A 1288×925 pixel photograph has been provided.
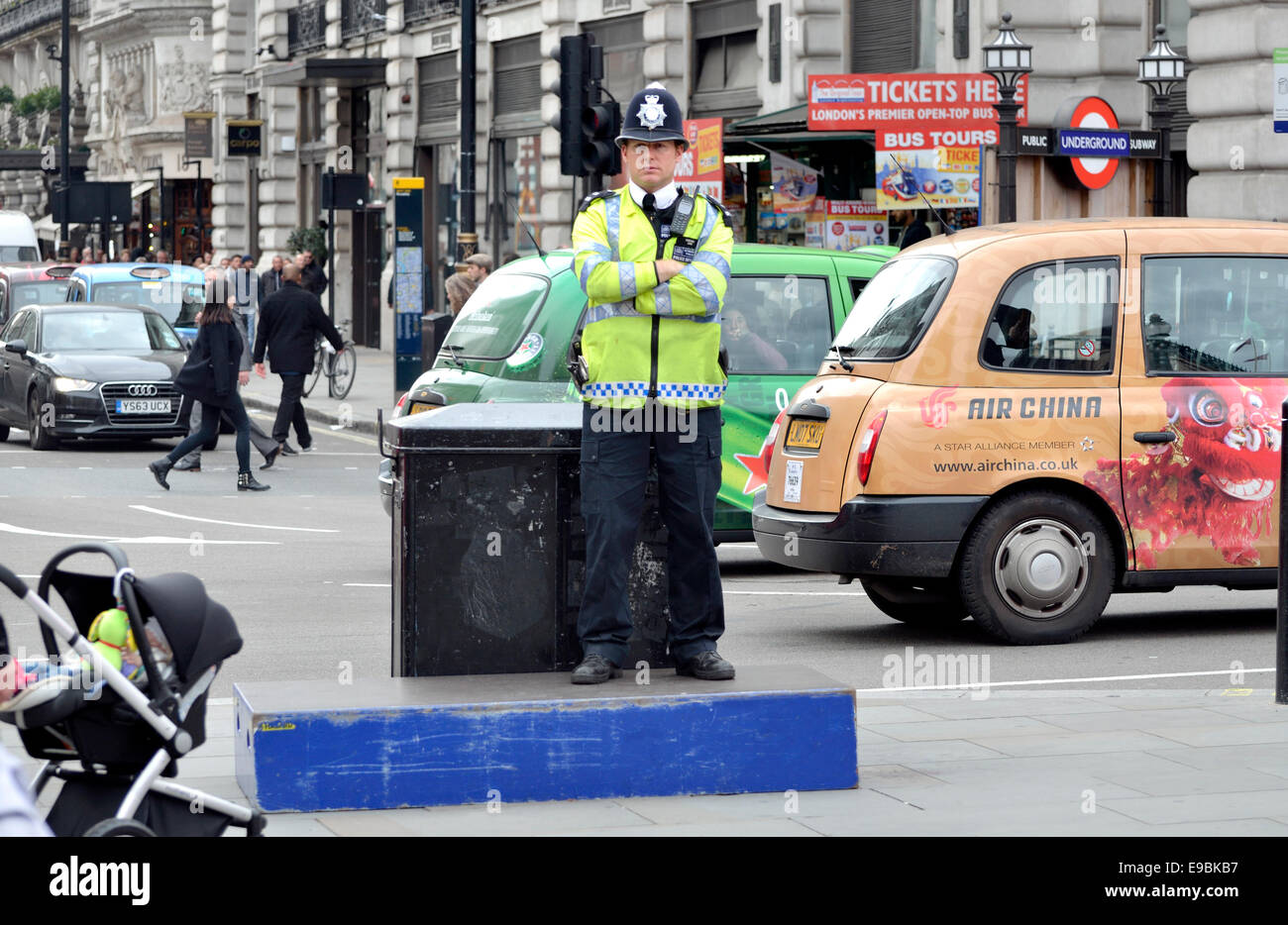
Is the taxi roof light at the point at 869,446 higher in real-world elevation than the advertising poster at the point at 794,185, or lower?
lower

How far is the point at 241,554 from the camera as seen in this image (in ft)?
42.2

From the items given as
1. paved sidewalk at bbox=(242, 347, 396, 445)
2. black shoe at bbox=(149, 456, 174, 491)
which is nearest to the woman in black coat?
black shoe at bbox=(149, 456, 174, 491)

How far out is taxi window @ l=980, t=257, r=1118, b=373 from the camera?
30.8 ft

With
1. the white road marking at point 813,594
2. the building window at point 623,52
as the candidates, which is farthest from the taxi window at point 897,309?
the building window at point 623,52

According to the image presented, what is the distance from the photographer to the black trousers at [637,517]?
6.43m

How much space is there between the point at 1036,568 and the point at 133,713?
18.1 feet

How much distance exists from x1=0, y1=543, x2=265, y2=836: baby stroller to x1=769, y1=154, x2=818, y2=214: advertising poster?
19923 millimetres

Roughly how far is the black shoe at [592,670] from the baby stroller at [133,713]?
162 cm

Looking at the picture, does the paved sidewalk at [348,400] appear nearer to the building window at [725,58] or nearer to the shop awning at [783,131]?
the shop awning at [783,131]

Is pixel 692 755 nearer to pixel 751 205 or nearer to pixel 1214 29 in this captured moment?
pixel 1214 29

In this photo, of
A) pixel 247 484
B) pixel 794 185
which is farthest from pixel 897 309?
pixel 794 185

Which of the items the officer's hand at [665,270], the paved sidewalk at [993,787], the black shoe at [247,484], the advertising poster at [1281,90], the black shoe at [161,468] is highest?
the advertising poster at [1281,90]

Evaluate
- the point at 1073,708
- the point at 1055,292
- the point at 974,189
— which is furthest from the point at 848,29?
the point at 1073,708
